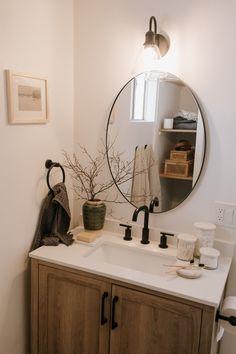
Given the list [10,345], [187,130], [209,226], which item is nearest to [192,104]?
[187,130]

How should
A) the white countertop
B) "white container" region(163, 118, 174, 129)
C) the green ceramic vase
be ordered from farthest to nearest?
1. the green ceramic vase
2. "white container" region(163, 118, 174, 129)
3. the white countertop

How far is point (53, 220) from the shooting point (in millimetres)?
1827

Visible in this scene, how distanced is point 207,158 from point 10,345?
1.42 metres

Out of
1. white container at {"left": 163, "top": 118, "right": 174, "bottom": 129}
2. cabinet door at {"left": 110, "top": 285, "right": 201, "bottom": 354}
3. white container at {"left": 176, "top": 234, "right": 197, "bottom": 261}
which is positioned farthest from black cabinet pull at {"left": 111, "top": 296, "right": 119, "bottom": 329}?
white container at {"left": 163, "top": 118, "right": 174, "bottom": 129}

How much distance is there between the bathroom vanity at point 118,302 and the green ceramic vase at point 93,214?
0.09 meters

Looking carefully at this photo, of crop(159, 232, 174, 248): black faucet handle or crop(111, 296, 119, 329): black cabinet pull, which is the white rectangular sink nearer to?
crop(159, 232, 174, 248): black faucet handle

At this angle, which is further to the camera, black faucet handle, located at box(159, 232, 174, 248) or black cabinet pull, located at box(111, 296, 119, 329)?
black faucet handle, located at box(159, 232, 174, 248)

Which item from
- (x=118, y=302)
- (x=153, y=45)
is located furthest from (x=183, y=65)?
(x=118, y=302)

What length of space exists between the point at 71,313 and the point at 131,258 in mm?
424

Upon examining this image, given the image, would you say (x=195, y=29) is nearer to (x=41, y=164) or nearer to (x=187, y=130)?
(x=187, y=130)

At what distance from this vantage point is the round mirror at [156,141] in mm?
1678

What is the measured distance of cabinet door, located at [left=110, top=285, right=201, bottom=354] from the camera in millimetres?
1359

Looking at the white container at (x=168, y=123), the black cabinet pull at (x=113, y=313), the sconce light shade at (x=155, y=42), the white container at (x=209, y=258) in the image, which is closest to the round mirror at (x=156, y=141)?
the white container at (x=168, y=123)

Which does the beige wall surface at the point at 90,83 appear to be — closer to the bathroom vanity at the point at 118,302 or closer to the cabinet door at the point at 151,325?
the bathroom vanity at the point at 118,302
